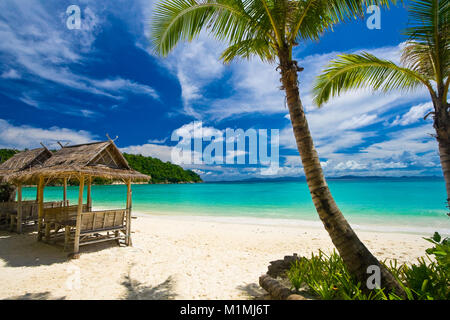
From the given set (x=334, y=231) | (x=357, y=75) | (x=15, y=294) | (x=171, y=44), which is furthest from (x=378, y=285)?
(x=15, y=294)

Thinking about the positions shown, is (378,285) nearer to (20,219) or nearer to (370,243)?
(370,243)

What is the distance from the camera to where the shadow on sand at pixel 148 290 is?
158 inches

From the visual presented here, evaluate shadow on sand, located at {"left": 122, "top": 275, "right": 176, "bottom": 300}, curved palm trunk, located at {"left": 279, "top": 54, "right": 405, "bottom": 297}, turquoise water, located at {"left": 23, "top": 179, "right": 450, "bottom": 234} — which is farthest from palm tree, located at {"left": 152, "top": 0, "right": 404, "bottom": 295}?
turquoise water, located at {"left": 23, "top": 179, "right": 450, "bottom": 234}

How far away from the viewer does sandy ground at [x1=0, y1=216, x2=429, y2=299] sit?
4.21 metres

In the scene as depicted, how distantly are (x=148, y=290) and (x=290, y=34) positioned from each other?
17.3 ft

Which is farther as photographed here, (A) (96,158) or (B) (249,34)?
(A) (96,158)

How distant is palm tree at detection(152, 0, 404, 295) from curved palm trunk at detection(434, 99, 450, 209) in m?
1.84

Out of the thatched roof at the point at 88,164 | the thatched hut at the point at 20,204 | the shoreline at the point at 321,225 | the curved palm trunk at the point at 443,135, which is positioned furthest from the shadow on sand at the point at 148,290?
the shoreline at the point at 321,225

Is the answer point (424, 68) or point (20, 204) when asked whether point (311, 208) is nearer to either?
point (424, 68)

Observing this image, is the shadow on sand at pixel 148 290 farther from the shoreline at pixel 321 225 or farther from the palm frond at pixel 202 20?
the shoreline at pixel 321 225

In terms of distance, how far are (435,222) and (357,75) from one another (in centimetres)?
1486

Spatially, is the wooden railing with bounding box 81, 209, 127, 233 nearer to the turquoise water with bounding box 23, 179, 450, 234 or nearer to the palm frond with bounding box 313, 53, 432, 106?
the palm frond with bounding box 313, 53, 432, 106

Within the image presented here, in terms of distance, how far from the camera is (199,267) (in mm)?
5738
